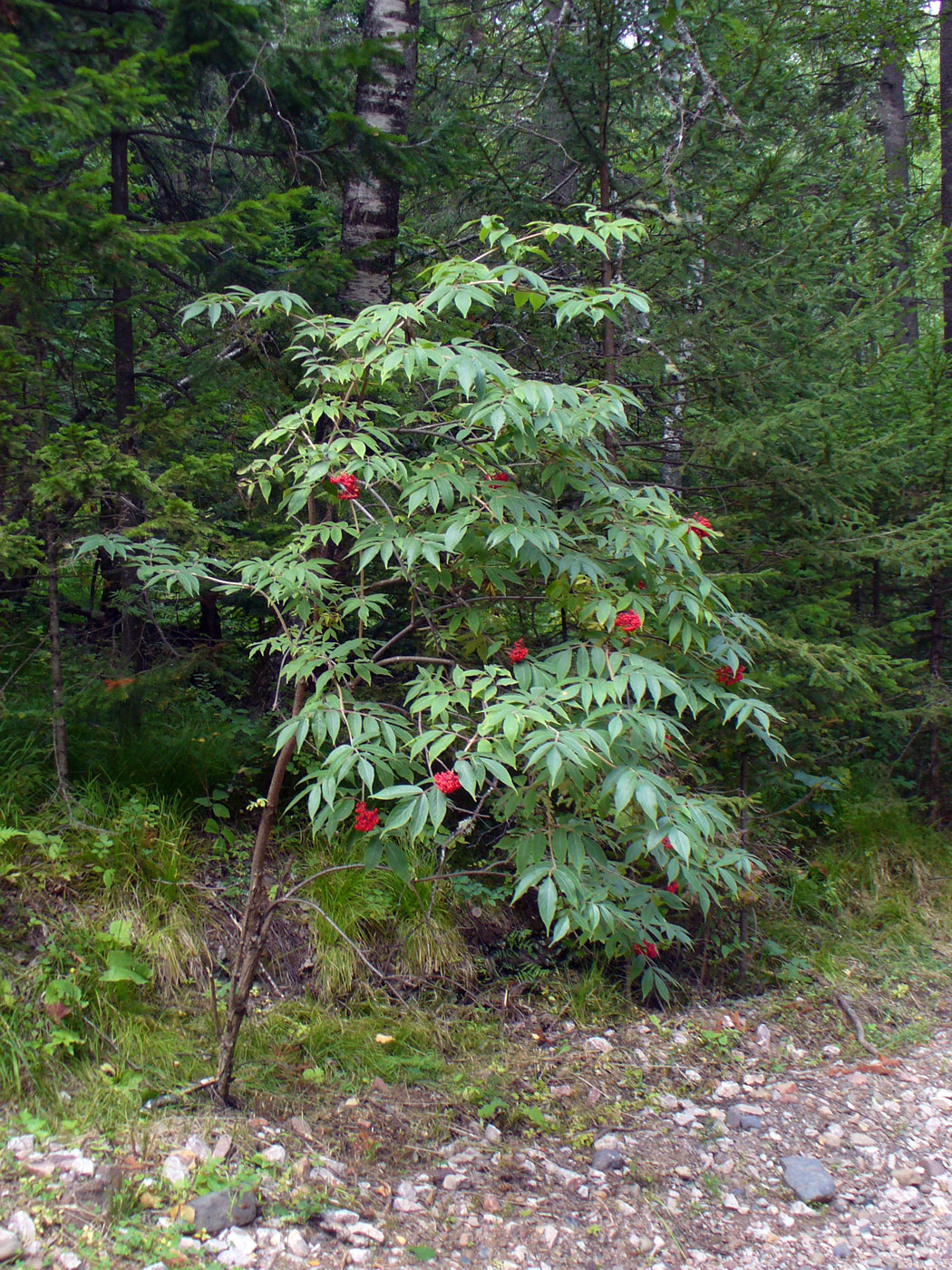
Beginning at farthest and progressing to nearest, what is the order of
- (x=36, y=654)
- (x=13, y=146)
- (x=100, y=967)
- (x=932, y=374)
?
1. (x=932, y=374)
2. (x=36, y=654)
3. (x=13, y=146)
4. (x=100, y=967)

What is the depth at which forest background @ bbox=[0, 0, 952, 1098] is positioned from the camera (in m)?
2.55

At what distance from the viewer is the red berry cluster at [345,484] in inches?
98.6

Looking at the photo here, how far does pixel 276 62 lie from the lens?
4500 millimetres

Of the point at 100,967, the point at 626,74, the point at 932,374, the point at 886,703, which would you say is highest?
the point at 626,74

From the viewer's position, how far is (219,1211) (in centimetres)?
254

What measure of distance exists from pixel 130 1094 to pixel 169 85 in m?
4.67

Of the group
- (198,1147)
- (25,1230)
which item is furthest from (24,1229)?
(198,1147)

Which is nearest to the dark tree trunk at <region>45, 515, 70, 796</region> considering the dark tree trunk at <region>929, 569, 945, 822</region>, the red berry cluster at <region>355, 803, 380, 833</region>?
the red berry cluster at <region>355, 803, 380, 833</region>

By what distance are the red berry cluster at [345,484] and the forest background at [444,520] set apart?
1.1 inches

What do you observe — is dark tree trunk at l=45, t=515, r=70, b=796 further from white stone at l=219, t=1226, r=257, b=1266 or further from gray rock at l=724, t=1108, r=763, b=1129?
gray rock at l=724, t=1108, r=763, b=1129

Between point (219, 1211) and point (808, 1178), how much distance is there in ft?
6.86

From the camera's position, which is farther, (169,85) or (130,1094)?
(169,85)

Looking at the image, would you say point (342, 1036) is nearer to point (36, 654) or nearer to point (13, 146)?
point (36, 654)

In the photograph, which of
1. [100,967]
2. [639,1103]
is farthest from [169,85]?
[639,1103]
